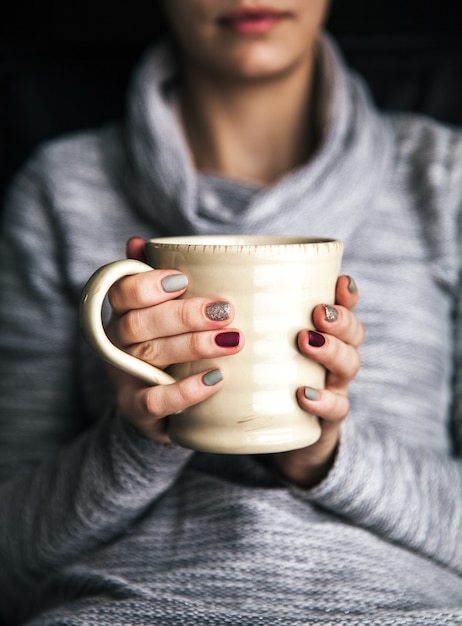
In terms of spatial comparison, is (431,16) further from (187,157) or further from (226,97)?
(187,157)

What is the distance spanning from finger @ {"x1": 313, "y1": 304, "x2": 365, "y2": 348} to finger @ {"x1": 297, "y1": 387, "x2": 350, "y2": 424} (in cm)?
5

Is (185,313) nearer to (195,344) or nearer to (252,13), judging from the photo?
(195,344)

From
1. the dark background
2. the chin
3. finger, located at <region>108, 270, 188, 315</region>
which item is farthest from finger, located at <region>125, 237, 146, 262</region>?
the dark background

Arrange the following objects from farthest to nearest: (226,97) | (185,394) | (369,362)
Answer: (226,97) → (369,362) → (185,394)

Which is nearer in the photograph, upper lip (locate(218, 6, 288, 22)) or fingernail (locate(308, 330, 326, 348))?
fingernail (locate(308, 330, 326, 348))

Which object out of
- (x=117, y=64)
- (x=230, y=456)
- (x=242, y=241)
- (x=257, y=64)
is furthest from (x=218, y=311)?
(x=117, y=64)

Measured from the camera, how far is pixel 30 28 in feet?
4.04

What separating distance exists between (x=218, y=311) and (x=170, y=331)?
0.04 meters

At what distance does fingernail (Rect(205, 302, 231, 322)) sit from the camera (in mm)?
556

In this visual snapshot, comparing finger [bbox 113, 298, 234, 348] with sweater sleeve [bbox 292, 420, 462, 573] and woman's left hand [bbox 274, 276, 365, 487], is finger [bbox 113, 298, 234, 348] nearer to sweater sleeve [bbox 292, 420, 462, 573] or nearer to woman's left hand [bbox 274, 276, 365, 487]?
woman's left hand [bbox 274, 276, 365, 487]

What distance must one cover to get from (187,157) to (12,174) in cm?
36

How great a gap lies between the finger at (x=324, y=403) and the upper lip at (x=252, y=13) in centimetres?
49

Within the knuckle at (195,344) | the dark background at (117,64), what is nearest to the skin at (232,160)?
the knuckle at (195,344)

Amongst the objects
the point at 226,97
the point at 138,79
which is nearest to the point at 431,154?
the point at 226,97
